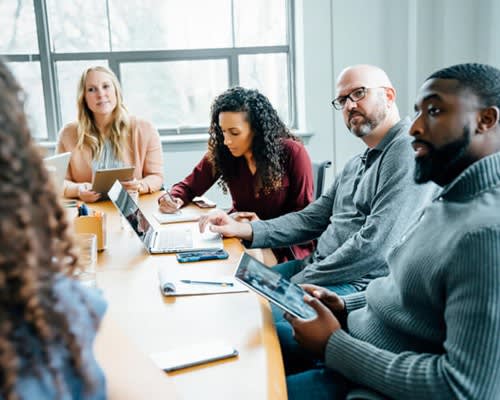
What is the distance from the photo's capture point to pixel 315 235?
1989 mm

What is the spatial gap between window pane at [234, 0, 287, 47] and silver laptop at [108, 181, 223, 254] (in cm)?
237

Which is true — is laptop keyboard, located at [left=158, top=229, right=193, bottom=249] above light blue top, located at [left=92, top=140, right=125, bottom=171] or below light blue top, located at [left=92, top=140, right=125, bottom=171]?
below

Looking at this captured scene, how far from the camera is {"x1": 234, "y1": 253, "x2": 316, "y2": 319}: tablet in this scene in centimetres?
111

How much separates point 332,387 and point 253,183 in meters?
1.24

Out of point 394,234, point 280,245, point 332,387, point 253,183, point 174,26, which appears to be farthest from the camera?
point 174,26

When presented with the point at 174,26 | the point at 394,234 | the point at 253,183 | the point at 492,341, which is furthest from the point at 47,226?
the point at 174,26

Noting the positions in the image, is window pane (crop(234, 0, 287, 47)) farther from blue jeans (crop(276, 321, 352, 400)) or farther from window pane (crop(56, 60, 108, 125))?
blue jeans (crop(276, 321, 352, 400))

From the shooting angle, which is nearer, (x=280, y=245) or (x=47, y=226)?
(x=47, y=226)

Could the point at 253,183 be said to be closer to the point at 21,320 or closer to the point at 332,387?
the point at 332,387

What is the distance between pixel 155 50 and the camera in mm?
3725

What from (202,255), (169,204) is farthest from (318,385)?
(169,204)

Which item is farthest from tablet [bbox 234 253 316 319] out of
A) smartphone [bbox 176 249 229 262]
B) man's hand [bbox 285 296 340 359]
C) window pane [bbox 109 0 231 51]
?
window pane [bbox 109 0 231 51]

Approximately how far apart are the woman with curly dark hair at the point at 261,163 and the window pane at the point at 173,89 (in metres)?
1.60

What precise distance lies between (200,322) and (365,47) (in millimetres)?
3025
